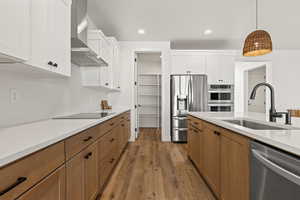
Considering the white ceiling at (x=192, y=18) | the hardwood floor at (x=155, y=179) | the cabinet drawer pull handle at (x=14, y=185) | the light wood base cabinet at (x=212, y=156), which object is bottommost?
the hardwood floor at (x=155, y=179)

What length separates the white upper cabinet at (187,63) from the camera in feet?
14.8

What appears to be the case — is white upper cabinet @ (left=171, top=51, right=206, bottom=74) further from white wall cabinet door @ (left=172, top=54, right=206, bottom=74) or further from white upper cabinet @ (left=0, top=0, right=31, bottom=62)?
white upper cabinet @ (left=0, top=0, right=31, bottom=62)

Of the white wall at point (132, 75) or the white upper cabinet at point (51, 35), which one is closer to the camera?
the white upper cabinet at point (51, 35)

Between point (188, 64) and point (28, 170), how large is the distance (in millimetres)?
4294

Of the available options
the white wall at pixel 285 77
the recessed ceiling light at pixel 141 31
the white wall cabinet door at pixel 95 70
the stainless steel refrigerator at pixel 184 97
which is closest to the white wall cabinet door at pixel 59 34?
the white wall cabinet door at pixel 95 70

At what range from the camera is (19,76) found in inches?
57.3

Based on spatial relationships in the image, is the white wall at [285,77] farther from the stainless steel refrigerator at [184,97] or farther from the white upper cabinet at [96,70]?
the white upper cabinet at [96,70]

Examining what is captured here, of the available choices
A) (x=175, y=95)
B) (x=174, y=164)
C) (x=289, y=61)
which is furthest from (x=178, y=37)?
(x=289, y=61)

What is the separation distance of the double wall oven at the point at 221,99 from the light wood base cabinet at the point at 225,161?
2.57 meters

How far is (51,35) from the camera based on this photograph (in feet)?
4.37

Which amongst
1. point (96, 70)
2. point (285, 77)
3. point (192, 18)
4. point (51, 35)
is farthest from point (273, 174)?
point (285, 77)

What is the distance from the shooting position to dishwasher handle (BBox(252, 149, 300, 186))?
0.68m

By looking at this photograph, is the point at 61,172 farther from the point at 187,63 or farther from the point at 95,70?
the point at 187,63

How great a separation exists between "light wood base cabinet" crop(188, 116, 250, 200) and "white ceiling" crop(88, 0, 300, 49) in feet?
7.03
